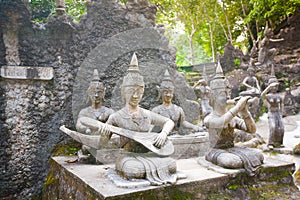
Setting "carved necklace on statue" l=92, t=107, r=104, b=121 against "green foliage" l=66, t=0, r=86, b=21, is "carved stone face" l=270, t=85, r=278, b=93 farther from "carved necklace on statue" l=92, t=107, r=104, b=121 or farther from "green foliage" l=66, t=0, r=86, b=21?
"green foliage" l=66, t=0, r=86, b=21

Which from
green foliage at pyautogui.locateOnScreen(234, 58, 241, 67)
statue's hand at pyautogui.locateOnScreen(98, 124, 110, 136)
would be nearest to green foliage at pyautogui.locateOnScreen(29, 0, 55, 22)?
statue's hand at pyautogui.locateOnScreen(98, 124, 110, 136)

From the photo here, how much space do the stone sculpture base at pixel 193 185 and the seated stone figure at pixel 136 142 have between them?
0.20 meters

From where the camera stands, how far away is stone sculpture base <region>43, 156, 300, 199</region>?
10.4 ft

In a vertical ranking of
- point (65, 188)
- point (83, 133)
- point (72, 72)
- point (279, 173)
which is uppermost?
point (72, 72)

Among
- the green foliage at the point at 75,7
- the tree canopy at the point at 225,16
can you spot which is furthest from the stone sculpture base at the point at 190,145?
the tree canopy at the point at 225,16

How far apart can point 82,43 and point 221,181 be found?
198 inches

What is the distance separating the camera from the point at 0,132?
5.99 m

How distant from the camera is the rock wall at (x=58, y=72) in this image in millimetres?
6129

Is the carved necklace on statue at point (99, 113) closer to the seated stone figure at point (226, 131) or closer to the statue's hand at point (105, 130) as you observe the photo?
the statue's hand at point (105, 130)

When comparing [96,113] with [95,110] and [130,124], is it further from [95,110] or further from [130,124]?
[130,124]

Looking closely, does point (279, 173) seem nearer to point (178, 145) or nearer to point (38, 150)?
point (178, 145)

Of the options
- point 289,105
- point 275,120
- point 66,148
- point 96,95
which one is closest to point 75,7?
point 66,148

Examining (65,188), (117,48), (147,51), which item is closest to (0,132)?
(65,188)

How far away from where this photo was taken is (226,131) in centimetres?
415
